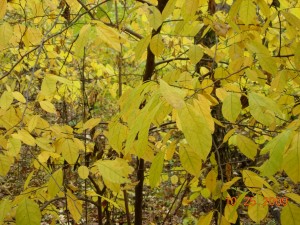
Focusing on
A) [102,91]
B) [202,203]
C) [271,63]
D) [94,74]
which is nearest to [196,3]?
[271,63]

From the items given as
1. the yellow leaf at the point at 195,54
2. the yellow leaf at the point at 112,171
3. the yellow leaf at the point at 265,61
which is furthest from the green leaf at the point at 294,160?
the yellow leaf at the point at 195,54

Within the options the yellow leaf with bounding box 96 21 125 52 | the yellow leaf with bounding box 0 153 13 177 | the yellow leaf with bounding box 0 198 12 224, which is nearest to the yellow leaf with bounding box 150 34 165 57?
the yellow leaf with bounding box 96 21 125 52

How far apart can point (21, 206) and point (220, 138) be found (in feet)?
4.95

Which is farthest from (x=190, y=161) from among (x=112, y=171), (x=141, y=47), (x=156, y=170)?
(x=141, y=47)

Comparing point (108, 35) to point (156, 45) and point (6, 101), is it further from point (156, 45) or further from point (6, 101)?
point (6, 101)

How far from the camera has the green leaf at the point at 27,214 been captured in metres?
1.25

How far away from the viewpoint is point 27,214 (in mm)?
1263

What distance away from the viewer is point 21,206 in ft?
4.18

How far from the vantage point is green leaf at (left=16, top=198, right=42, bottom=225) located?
125cm

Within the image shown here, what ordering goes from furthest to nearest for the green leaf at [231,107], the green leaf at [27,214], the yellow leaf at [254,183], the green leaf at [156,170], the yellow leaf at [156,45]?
1. the yellow leaf at [156,45]
2. the yellow leaf at [254,183]
3. the green leaf at [27,214]
4. the green leaf at [231,107]
5. the green leaf at [156,170]

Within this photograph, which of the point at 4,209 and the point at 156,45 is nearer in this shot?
the point at 4,209

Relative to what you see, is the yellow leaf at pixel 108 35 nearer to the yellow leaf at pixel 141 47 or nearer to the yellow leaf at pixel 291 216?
the yellow leaf at pixel 141 47

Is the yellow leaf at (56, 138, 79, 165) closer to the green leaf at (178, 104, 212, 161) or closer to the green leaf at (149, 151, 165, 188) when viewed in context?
the green leaf at (149, 151, 165, 188)

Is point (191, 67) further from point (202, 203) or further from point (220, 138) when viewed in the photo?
point (202, 203)
